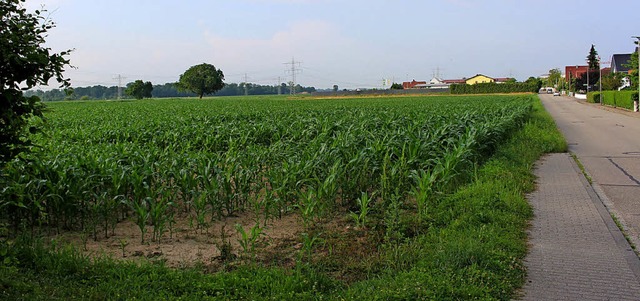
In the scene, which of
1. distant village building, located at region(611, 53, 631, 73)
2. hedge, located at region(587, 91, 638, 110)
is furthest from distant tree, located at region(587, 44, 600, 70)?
hedge, located at region(587, 91, 638, 110)

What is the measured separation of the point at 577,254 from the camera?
579 cm

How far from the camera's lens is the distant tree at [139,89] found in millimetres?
124562

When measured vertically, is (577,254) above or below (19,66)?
below

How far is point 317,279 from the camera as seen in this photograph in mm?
4875

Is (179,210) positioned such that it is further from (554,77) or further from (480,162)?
Answer: (554,77)

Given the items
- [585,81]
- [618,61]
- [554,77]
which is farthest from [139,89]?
[554,77]

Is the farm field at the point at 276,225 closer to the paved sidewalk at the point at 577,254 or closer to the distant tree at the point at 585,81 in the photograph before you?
the paved sidewalk at the point at 577,254

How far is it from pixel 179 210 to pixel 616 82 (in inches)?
3409

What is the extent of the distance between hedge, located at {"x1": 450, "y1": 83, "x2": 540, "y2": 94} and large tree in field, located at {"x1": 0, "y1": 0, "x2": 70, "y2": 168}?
357 feet

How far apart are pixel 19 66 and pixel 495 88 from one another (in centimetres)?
11176

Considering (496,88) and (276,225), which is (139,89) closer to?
(496,88)

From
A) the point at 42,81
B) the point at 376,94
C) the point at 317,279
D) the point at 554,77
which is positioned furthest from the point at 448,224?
the point at 554,77

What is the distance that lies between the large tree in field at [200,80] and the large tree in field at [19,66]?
122478mm

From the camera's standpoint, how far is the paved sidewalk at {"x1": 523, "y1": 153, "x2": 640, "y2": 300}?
4.79 meters
